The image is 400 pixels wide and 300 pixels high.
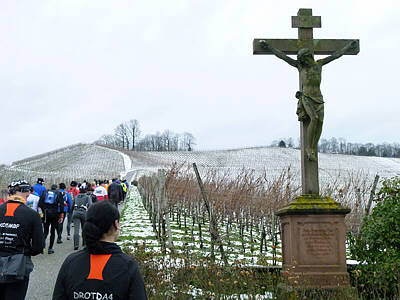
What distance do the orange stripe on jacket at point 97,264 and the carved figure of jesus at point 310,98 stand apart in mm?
5108

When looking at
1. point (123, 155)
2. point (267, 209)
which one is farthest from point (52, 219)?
point (123, 155)

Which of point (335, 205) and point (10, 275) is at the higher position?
point (335, 205)

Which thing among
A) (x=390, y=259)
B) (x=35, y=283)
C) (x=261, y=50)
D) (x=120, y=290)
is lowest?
(x=35, y=283)

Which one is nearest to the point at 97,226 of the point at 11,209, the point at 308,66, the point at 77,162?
the point at 11,209

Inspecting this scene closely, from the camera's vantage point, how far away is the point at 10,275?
457 cm

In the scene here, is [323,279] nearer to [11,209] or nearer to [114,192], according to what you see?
[11,209]

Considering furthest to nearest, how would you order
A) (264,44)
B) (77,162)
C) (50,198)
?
(77,162) < (50,198) < (264,44)

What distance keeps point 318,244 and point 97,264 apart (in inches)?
184

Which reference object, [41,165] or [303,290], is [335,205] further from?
[41,165]

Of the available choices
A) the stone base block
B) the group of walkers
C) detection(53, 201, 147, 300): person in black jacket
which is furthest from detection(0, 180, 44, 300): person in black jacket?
the stone base block

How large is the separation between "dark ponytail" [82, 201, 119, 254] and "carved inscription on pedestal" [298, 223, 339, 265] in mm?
4542

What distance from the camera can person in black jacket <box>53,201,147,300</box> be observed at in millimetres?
2598

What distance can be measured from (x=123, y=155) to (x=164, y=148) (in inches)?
1694

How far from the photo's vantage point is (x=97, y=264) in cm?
264
